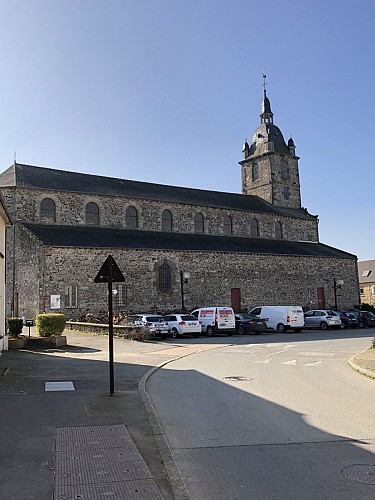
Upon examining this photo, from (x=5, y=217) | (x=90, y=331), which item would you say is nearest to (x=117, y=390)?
(x=5, y=217)

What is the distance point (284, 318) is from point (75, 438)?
995 inches

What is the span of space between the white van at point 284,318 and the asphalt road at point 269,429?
622 inches

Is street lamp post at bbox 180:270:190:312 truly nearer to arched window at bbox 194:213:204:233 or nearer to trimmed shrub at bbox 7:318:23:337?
arched window at bbox 194:213:204:233


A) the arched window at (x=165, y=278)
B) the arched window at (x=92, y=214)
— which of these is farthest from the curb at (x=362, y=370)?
the arched window at (x=92, y=214)

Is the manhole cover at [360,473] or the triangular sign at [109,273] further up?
the triangular sign at [109,273]

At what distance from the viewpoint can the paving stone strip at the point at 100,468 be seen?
4.72 metres

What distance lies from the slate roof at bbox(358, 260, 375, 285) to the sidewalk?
61142 millimetres

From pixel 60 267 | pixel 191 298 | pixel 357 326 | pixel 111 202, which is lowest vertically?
pixel 357 326

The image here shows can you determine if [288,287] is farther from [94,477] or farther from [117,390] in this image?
[94,477]

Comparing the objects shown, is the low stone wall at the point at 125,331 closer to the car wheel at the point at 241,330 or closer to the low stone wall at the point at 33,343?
the low stone wall at the point at 33,343

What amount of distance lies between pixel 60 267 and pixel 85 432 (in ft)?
84.1

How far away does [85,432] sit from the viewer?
277 inches

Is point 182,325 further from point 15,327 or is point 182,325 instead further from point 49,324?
point 15,327

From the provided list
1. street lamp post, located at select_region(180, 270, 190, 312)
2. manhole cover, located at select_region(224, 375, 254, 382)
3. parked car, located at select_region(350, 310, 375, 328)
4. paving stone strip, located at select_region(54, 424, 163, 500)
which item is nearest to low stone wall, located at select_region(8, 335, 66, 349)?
manhole cover, located at select_region(224, 375, 254, 382)
